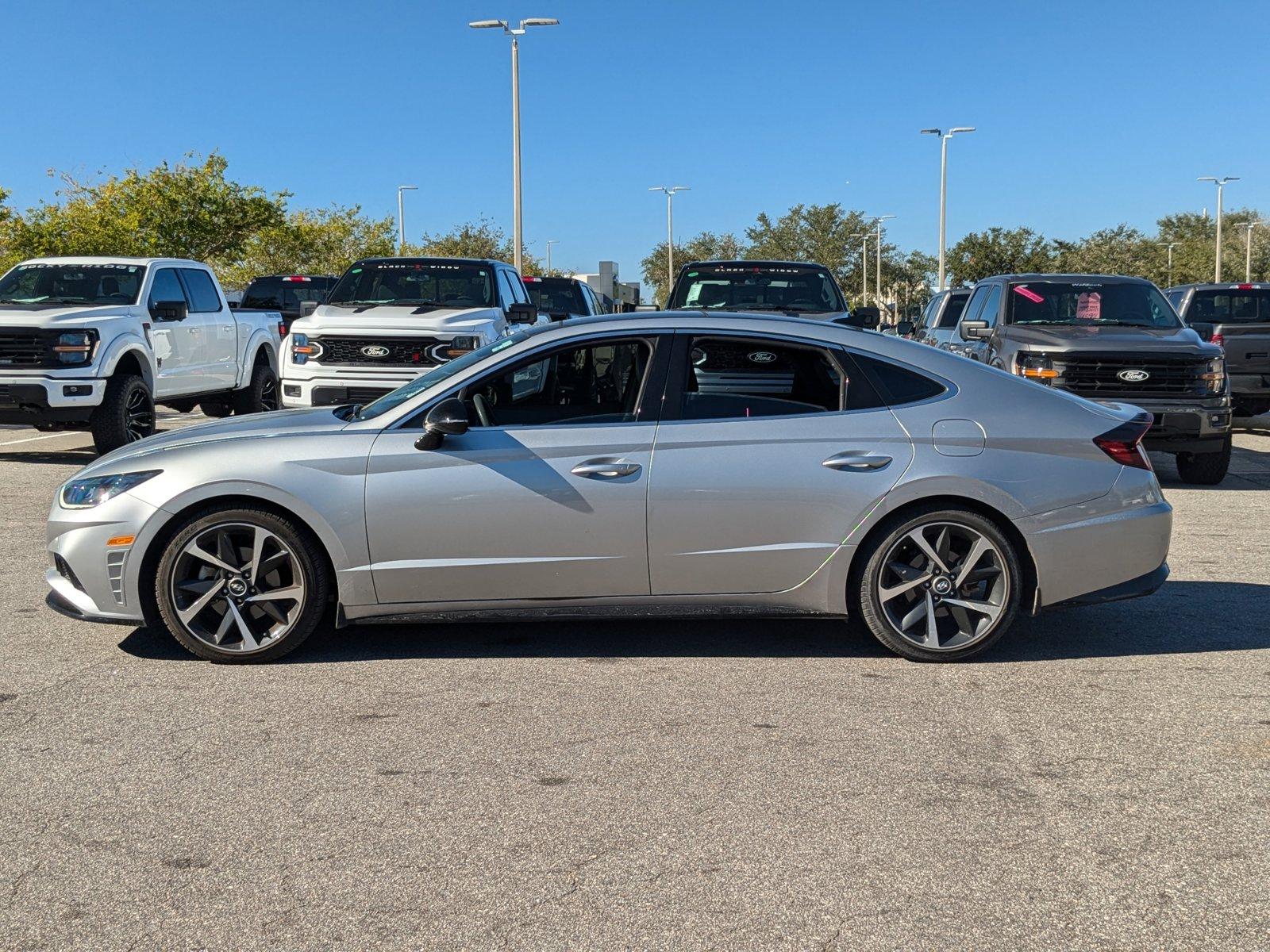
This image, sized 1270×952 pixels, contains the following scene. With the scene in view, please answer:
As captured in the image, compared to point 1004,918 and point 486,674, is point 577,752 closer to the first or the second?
point 486,674

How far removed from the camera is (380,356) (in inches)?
514

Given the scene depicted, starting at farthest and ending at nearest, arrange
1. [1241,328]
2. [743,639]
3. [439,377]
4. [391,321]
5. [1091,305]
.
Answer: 1. [1241,328]
2. [391,321]
3. [1091,305]
4. [743,639]
5. [439,377]

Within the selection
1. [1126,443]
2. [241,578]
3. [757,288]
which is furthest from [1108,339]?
[241,578]

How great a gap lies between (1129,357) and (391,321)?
6.88m

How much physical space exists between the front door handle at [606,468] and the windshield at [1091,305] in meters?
8.37

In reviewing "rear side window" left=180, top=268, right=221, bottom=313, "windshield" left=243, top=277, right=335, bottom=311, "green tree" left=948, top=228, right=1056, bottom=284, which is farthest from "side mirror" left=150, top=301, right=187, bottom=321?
"green tree" left=948, top=228, right=1056, bottom=284

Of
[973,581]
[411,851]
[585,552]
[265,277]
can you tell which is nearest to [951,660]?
[973,581]

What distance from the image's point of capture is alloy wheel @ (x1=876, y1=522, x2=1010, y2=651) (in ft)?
19.0

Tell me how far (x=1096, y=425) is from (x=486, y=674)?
9.52 ft

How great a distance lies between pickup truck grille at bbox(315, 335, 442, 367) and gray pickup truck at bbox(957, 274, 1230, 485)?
17.0 ft

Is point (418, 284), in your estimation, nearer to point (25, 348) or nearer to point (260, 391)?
point (25, 348)

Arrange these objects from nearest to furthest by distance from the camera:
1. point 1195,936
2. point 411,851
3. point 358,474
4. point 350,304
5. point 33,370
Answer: point 1195,936, point 411,851, point 358,474, point 33,370, point 350,304

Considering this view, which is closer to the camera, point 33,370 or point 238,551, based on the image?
point 238,551

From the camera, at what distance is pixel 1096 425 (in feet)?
19.5
